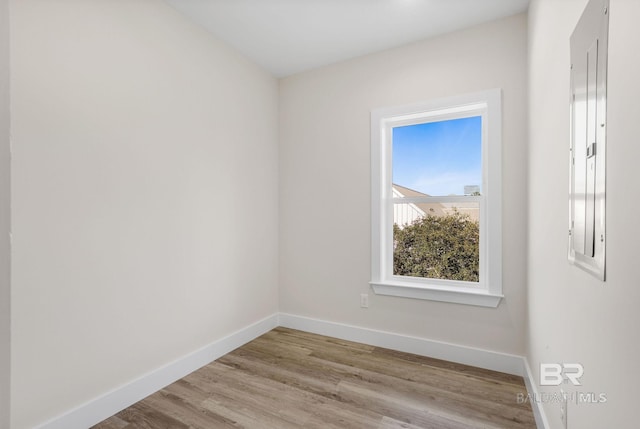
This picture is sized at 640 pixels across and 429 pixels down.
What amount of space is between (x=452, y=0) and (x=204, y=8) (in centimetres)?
171

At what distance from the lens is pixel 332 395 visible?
2.06 metres

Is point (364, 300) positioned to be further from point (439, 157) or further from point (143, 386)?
point (143, 386)

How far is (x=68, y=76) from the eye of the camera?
1.68 metres

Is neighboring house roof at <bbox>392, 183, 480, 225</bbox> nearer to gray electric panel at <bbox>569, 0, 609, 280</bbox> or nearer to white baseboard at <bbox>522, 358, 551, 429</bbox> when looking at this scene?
white baseboard at <bbox>522, 358, 551, 429</bbox>

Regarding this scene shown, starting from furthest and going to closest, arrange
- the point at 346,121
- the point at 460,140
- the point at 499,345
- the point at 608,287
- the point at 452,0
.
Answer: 1. the point at 346,121
2. the point at 460,140
3. the point at 499,345
4. the point at 452,0
5. the point at 608,287

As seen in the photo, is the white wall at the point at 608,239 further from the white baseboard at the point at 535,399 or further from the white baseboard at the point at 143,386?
the white baseboard at the point at 143,386

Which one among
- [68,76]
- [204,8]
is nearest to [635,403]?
[68,76]

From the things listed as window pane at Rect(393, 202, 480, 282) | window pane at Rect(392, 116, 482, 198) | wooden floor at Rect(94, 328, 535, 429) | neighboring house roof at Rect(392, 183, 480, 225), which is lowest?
wooden floor at Rect(94, 328, 535, 429)

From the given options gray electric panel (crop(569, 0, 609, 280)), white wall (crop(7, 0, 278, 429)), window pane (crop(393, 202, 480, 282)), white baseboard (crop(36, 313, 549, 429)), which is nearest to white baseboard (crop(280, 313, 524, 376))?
white baseboard (crop(36, 313, 549, 429))

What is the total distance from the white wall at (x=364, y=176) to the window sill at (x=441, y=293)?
2.2 inches

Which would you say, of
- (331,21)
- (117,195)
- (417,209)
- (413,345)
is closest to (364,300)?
(413,345)

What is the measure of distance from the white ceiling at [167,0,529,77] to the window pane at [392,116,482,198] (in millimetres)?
729

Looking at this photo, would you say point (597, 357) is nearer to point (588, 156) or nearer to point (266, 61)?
point (588, 156)

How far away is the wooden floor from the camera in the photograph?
1.80 meters
